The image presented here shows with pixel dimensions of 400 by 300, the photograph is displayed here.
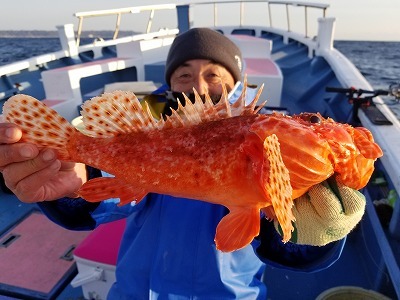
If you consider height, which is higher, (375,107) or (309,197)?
(309,197)

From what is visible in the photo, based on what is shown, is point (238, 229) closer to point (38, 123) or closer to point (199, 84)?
point (38, 123)

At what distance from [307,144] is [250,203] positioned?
462 mm

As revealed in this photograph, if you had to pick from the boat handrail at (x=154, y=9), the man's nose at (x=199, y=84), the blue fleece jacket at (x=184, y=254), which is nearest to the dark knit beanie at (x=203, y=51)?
the man's nose at (x=199, y=84)

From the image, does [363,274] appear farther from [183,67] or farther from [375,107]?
[183,67]

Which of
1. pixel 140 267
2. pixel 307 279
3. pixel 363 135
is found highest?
pixel 363 135

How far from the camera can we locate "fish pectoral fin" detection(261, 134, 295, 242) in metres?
1.53

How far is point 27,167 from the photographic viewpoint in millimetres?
1963

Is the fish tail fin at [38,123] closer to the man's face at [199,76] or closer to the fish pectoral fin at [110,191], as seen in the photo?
the fish pectoral fin at [110,191]

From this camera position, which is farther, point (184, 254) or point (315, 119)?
point (184, 254)

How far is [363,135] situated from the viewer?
1938 millimetres

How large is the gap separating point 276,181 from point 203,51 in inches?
97.0

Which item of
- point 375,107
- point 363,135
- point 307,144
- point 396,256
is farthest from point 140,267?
point 375,107

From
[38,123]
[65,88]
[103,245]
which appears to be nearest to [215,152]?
[38,123]

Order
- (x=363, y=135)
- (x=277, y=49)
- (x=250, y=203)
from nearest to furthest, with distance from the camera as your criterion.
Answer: (x=250, y=203), (x=363, y=135), (x=277, y=49)
